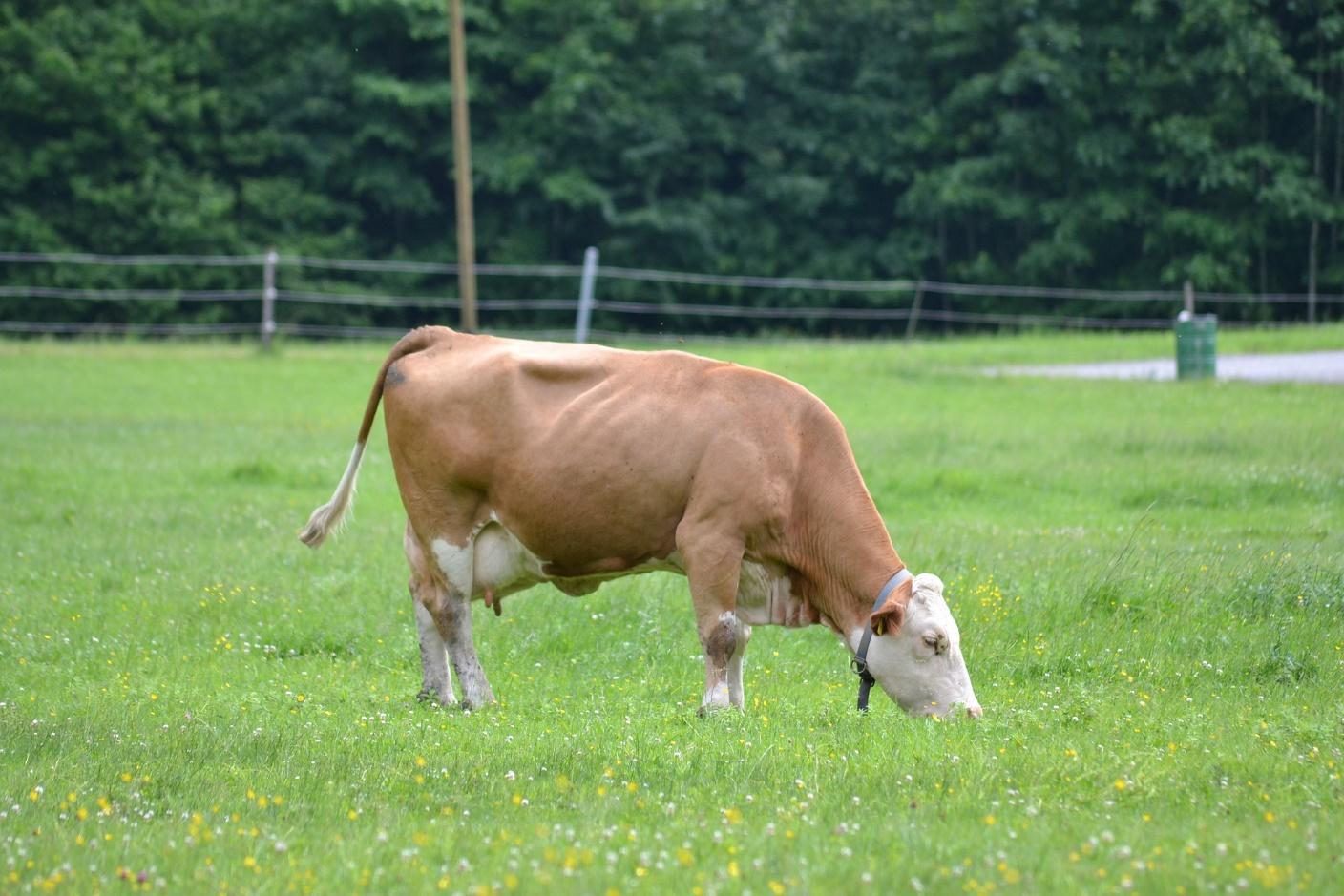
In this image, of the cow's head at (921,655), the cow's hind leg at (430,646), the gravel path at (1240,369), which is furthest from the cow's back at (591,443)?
the gravel path at (1240,369)

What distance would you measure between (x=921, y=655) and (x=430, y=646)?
243 centimetres

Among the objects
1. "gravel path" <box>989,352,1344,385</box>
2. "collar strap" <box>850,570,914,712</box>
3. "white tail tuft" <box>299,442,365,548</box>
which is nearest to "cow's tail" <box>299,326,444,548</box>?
"white tail tuft" <box>299,442,365,548</box>

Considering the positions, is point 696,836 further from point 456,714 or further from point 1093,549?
point 1093,549

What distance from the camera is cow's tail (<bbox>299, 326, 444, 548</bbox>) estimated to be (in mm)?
8164

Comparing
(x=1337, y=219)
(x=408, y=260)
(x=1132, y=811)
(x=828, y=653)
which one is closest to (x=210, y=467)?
(x=828, y=653)

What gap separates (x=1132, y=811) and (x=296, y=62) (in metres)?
37.5

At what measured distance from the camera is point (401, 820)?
5461mm

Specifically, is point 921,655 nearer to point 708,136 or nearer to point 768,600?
point 768,600

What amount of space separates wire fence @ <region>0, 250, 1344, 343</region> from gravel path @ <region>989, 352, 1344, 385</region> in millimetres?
8730

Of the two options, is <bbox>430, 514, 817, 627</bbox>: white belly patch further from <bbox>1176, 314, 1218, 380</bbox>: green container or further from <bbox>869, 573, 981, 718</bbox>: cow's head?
<bbox>1176, 314, 1218, 380</bbox>: green container

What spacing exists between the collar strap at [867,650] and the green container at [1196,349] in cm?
1532

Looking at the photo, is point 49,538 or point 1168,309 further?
point 1168,309

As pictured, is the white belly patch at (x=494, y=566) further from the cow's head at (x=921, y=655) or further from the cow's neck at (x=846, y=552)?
the cow's head at (x=921, y=655)

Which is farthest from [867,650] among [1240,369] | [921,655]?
[1240,369]
